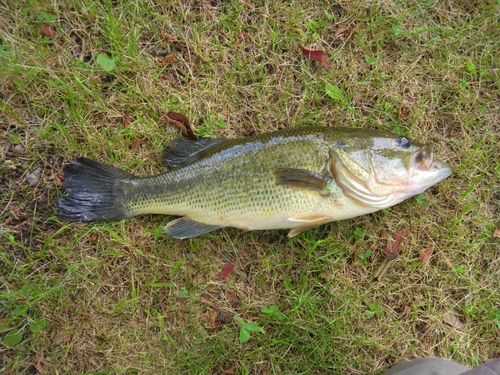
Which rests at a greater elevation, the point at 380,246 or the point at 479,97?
the point at 479,97

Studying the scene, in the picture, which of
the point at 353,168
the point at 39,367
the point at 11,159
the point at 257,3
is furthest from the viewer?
the point at 257,3

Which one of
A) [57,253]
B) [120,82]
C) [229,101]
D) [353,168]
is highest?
[120,82]

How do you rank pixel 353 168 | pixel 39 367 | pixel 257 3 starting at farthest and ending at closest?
pixel 257 3, pixel 39 367, pixel 353 168

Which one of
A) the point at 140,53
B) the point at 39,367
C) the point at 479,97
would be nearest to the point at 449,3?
the point at 479,97

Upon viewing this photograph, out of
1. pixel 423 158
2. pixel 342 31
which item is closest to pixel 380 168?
pixel 423 158

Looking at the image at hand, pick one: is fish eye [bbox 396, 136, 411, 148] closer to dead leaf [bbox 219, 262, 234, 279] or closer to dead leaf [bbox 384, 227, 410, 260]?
dead leaf [bbox 384, 227, 410, 260]

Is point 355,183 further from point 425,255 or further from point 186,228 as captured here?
point 186,228

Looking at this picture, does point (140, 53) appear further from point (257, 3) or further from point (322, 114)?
point (322, 114)

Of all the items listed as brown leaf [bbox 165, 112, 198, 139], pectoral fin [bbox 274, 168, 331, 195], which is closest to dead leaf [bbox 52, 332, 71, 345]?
brown leaf [bbox 165, 112, 198, 139]
